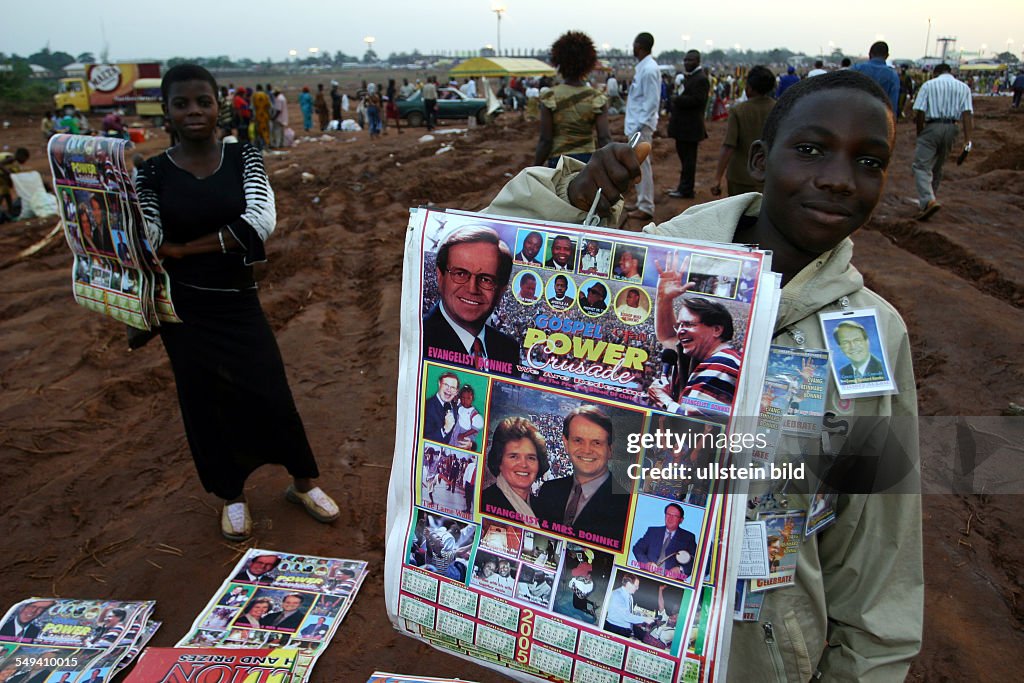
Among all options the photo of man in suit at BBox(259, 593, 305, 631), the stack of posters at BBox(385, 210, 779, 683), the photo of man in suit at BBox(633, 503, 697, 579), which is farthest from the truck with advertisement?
the photo of man in suit at BBox(633, 503, 697, 579)

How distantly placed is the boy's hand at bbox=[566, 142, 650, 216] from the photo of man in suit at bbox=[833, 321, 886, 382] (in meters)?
0.50

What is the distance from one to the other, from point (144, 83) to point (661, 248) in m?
35.6

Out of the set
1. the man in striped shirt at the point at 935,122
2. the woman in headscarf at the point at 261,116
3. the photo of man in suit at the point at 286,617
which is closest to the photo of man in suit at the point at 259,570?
the photo of man in suit at the point at 286,617

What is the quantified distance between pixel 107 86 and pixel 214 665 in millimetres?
34601

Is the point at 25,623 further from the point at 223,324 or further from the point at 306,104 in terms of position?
the point at 306,104

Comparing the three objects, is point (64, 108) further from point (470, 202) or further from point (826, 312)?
point (826, 312)

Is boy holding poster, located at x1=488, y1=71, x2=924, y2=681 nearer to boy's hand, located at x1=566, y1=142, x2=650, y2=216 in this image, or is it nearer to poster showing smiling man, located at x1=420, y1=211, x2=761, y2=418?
boy's hand, located at x1=566, y1=142, x2=650, y2=216

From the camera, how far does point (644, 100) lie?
22.6ft

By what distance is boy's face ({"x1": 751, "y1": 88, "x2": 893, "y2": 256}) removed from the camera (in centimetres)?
119

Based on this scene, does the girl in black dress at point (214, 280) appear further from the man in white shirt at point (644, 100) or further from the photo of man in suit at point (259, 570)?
the man in white shirt at point (644, 100)

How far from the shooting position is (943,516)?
11.1ft

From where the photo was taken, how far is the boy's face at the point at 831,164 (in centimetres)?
119

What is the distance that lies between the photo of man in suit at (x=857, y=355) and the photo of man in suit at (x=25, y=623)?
3209 mm

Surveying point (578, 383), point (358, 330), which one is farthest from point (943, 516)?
point (358, 330)
